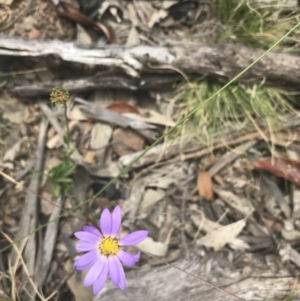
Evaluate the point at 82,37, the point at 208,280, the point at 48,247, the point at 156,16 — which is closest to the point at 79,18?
the point at 82,37

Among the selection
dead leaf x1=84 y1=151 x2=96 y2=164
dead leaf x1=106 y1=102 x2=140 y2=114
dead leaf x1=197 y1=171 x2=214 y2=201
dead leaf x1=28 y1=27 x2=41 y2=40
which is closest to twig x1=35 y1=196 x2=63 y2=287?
dead leaf x1=84 y1=151 x2=96 y2=164

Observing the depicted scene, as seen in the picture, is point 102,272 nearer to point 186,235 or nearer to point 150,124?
point 186,235

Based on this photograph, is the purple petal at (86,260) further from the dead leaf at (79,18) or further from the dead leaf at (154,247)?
the dead leaf at (79,18)

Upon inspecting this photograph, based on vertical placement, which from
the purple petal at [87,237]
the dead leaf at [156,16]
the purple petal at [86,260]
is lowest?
the purple petal at [86,260]

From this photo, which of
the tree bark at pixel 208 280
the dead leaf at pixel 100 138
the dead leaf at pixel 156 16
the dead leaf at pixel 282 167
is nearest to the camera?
the tree bark at pixel 208 280

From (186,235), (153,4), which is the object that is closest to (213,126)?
(186,235)

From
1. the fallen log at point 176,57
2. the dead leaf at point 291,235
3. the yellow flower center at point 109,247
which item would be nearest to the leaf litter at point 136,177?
the dead leaf at point 291,235

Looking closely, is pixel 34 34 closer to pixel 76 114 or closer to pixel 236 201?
pixel 76 114
